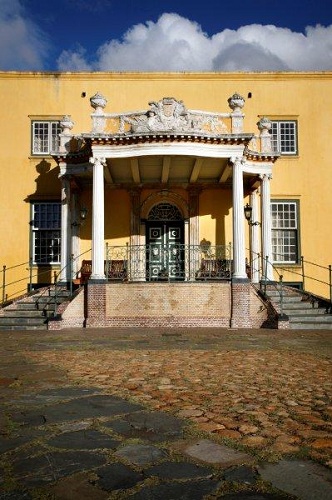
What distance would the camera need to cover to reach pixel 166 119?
14.8 meters

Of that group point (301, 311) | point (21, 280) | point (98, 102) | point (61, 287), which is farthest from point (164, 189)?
point (301, 311)

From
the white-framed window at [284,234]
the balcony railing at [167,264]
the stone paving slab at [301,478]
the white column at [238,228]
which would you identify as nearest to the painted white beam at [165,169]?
the white column at [238,228]

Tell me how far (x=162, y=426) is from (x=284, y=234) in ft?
55.5

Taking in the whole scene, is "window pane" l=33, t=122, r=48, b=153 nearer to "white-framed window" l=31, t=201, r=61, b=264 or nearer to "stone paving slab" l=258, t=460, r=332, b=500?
"white-framed window" l=31, t=201, r=61, b=264

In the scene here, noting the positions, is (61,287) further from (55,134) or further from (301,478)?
(301,478)

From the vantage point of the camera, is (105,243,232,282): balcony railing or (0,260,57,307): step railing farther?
(0,260,57,307): step railing

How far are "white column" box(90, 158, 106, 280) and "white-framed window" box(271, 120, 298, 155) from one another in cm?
876

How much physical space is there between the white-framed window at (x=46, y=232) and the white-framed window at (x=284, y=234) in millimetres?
9037

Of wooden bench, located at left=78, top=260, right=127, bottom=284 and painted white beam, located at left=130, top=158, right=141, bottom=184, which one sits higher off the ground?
painted white beam, located at left=130, top=158, right=141, bottom=184

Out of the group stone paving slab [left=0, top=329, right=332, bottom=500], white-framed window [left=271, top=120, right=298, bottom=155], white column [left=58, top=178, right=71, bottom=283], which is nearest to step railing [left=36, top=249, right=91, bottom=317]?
white column [left=58, top=178, right=71, bottom=283]

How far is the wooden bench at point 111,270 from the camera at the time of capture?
16.5 m

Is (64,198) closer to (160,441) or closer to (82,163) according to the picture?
(82,163)

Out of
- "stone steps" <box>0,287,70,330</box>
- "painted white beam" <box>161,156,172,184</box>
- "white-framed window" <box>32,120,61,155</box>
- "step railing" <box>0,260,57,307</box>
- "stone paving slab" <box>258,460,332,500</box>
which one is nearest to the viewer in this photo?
"stone paving slab" <box>258,460,332,500</box>

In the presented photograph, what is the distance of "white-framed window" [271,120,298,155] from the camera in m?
20.2
